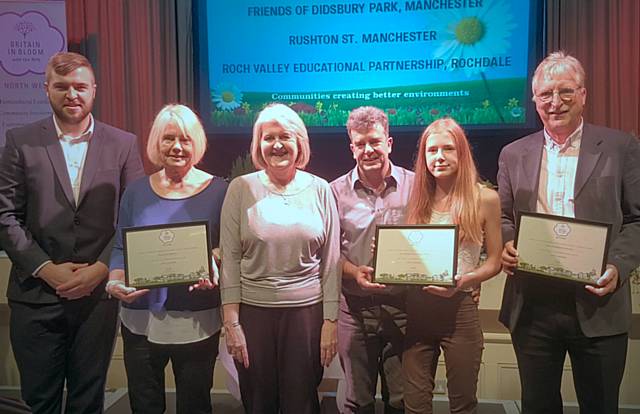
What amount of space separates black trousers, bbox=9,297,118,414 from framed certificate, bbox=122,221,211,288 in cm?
36

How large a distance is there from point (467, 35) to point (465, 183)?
2408 millimetres

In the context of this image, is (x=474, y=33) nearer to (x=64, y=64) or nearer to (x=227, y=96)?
(x=227, y=96)

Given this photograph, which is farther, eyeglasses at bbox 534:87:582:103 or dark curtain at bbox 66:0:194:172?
dark curtain at bbox 66:0:194:172

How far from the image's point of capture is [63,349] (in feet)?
7.91

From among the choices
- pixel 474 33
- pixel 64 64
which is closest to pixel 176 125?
pixel 64 64

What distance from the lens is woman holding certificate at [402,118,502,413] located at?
2.16 metres

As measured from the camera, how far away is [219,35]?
14.7 feet

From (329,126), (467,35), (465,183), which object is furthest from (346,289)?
(467,35)

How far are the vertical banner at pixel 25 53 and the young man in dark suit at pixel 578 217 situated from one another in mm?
3629

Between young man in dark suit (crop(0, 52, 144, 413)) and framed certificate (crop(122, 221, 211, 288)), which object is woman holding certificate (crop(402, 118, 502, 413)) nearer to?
framed certificate (crop(122, 221, 211, 288))

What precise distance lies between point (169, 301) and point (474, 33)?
3068 mm

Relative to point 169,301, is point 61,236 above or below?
above

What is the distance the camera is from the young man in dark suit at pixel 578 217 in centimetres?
209

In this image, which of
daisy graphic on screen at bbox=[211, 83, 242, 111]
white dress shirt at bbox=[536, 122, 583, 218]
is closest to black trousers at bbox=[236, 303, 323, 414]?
white dress shirt at bbox=[536, 122, 583, 218]
